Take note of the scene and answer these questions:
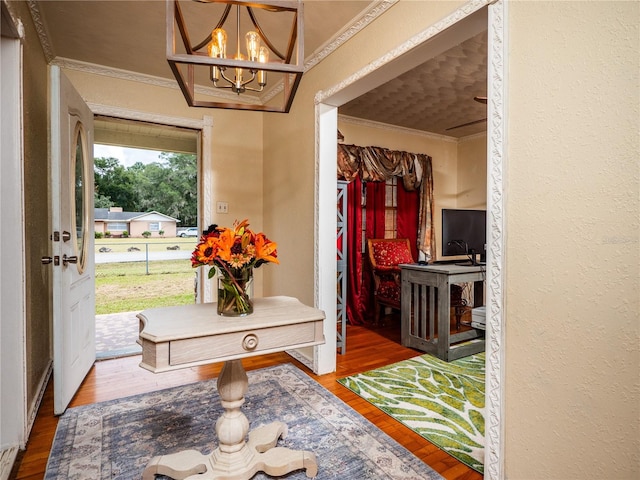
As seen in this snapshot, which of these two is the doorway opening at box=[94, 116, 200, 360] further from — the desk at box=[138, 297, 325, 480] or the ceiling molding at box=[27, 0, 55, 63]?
the desk at box=[138, 297, 325, 480]

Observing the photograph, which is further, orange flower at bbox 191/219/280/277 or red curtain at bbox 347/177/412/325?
red curtain at bbox 347/177/412/325

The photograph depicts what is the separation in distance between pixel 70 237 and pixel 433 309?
2912mm

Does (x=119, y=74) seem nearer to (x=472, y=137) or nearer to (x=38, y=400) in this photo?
(x=38, y=400)

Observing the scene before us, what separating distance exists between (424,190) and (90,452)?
4674 millimetres

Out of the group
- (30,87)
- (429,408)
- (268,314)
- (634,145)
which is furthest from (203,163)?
(634,145)

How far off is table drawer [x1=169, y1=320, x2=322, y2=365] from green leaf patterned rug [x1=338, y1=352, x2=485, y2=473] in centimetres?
103

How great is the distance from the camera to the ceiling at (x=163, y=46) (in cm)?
229

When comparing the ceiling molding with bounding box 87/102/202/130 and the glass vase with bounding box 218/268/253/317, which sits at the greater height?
the ceiling molding with bounding box 87/102/202/130

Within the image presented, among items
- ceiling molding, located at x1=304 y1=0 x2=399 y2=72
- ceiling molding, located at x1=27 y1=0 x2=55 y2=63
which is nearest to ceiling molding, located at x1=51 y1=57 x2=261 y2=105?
ceiling molding, located at x1=27 y1=0 x2=55 y2=63

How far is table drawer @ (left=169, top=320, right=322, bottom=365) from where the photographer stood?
1.32 meters

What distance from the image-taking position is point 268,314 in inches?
61.7

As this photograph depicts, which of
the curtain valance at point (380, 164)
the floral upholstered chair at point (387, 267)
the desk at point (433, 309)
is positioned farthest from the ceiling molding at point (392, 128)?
the desk at point (433, 309)

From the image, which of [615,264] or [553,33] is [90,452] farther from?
[553,33]

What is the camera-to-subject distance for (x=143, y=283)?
688 cm
